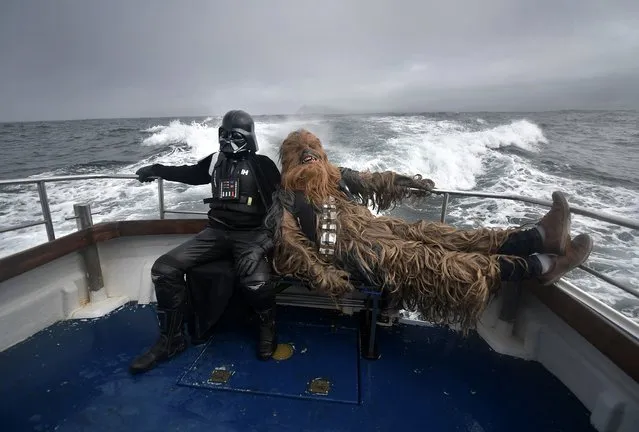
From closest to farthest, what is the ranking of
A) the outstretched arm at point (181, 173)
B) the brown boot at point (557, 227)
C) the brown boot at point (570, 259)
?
the brown boot at point (570, 259)
the brown boot at point (557, 227)
the outstretched arm at point (181, 173)

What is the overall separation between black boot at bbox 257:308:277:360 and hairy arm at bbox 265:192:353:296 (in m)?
0.28

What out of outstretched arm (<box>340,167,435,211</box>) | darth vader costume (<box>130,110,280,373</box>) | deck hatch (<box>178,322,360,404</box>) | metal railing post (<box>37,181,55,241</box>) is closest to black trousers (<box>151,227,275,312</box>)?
darth vader costume (<box>130,110,280,373</box>)

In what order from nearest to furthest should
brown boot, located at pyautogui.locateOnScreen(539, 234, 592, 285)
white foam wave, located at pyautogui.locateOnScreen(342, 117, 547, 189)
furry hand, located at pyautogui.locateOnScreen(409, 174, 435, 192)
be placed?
brown boot, located at pyautogui.locateOnScreen(539, 234, 592, 285) → furry hand, located at pyautogui.locateOnScreen(409, 174, 435, 192) → white foam wave, located at pyautogui.locateOnScreen(342, 117, 547, 189)

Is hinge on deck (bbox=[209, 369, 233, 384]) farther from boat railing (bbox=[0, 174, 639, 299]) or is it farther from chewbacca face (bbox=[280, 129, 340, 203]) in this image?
boat railing (bbox=[0, 174, 639, 299])

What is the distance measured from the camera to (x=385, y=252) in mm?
2145

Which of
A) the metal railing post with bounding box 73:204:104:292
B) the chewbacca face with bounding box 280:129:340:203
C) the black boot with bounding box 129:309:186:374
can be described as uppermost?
the chewbacca face with bounding box 280:129:340:203

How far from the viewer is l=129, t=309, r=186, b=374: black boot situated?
2.17m

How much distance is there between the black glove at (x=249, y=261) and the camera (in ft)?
7.16

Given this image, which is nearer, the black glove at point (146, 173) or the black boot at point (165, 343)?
the black boot at point (165, 343)

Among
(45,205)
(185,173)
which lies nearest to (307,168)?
(185,173)

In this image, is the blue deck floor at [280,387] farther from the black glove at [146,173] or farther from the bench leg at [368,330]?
Result: the black glove at [146,173]

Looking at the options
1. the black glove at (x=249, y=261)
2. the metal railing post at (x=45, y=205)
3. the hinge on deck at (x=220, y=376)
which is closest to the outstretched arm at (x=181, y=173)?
the metal railing post at (x=45, y=205)

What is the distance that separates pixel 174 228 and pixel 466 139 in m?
15.0

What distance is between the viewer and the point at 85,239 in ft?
9.00
